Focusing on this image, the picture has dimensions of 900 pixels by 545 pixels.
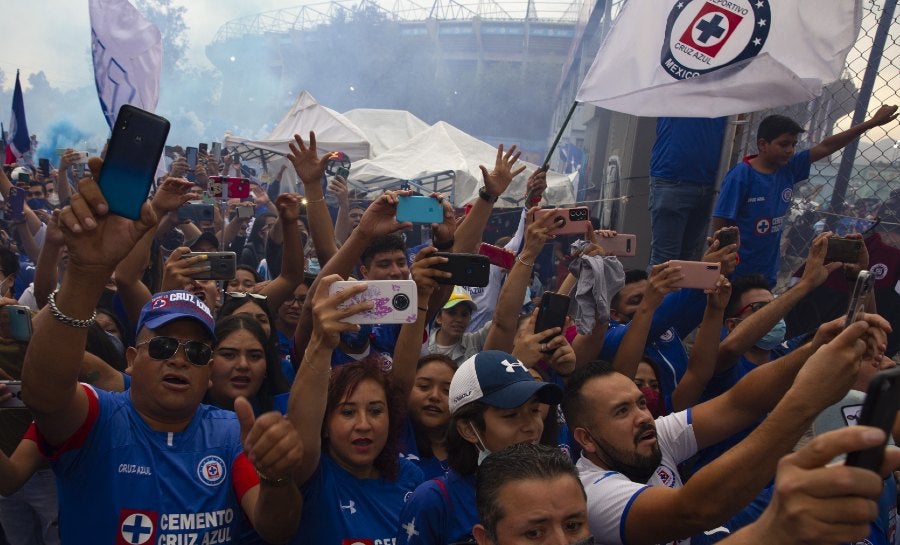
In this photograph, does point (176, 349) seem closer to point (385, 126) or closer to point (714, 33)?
point (714, 33)

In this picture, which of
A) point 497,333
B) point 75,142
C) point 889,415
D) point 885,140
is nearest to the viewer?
point 889,415

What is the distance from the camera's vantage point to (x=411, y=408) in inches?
128

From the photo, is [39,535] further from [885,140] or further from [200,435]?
[885,140]

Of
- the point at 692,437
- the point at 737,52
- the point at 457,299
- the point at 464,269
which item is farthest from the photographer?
the point at 457,299

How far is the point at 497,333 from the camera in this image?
10.8 ft

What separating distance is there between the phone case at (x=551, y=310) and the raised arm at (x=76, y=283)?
5.36 feet

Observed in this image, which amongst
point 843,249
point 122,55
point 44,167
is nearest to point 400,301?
point 843,249

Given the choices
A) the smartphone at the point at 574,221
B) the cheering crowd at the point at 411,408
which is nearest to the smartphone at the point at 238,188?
the cheering crowd at the point at 411,408

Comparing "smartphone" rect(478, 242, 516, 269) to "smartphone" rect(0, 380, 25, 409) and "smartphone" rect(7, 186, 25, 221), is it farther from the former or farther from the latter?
"smartphone" rect(7, 186, 25, 221)

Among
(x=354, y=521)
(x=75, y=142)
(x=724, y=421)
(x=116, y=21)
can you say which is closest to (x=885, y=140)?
(x=724, y=421)

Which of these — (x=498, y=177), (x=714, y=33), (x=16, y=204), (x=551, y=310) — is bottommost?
(x=16, y=204)

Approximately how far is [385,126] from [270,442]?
17.9 m

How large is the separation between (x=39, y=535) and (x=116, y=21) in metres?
6.33

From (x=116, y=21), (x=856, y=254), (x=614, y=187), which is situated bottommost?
(x=614, y=187)
